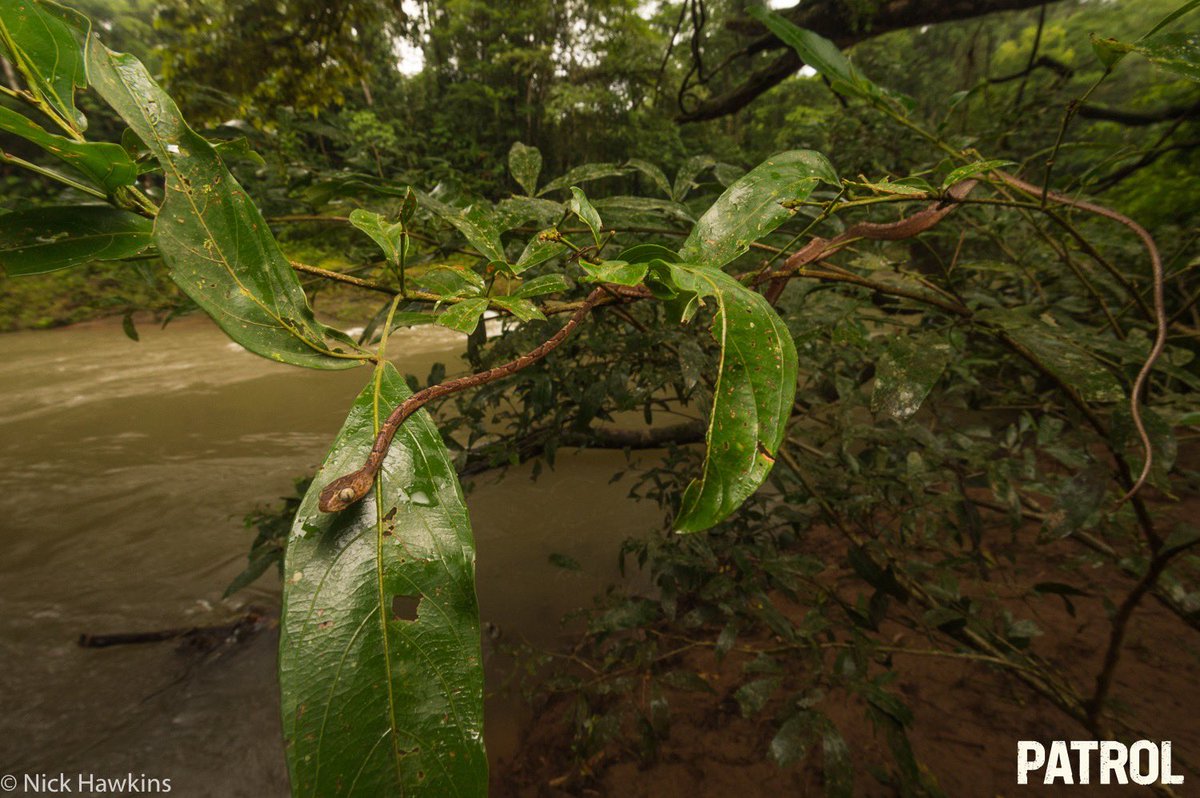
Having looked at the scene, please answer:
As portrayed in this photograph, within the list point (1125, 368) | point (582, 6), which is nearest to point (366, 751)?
point (1125, 368)

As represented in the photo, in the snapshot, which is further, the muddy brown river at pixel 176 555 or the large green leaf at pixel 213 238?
the muddy brown river at pixel 176 555

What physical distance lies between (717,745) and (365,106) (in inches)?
447

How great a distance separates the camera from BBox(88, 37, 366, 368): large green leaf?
9.2 inches

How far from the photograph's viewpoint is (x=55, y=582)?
2.03 metres

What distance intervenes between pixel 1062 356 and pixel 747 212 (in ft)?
1.44

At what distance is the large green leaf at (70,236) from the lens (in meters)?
0.27

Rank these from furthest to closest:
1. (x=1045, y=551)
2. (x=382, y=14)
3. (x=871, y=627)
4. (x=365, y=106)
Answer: (x=365, y=106) < (x=382, y=14) < (x=1045, y=551) < (x=871, y=627)

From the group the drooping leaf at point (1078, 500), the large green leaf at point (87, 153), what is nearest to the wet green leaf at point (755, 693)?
the drooping leaf at point (1078, 500)

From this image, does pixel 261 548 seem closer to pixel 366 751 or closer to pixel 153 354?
pixel 366 751

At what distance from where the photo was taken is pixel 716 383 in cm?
23

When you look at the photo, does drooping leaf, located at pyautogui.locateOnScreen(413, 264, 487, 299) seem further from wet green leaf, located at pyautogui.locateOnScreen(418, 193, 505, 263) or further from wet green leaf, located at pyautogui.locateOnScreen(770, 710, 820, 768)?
wet green leaf, located at pyautogui.locateOnScreen(770, 710, 820, 768)

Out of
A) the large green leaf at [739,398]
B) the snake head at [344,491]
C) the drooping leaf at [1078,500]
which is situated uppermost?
the large green leaf at [739,398]

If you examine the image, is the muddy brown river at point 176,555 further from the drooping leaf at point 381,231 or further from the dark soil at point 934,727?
the drooping leaf at point 381,231

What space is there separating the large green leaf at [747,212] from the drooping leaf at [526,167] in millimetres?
352
